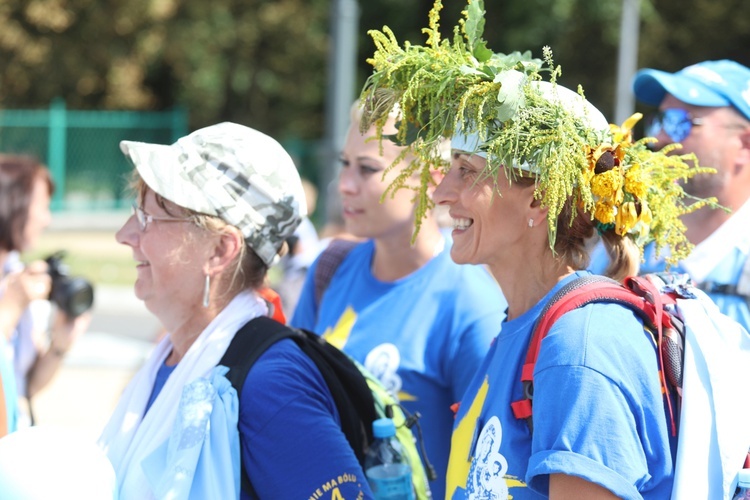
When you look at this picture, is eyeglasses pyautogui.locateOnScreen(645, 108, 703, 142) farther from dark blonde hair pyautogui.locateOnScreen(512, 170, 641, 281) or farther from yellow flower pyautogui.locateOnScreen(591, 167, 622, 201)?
yellow flower pyautogui.locateOnScreen(591, 167, 622, 201)

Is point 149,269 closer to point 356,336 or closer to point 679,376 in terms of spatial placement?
point 356,336

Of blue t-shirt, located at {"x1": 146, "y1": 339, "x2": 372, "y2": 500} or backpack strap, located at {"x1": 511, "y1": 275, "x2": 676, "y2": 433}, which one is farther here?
blue t-shirt, located at {"x1": 146, "y1": 339, "x2": 372, "y2": 500}

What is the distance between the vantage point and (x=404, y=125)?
Result: 2379 mm

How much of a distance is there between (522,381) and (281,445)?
633mm

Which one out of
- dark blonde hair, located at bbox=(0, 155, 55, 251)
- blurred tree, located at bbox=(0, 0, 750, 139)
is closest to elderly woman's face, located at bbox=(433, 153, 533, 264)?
dark blonde hair, located at bbox=(0, 155, 55, 251)

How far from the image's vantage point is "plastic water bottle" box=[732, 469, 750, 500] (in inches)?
75.9

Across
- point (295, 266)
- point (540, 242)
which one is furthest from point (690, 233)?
point (295, 266)

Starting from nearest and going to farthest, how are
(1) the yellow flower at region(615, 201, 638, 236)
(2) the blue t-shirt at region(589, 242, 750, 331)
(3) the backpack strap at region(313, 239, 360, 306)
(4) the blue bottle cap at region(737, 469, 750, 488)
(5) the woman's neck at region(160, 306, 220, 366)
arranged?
(4) the blue bottle cap at region(737, 469, 750, 488) → (1) the yellow flower at region(615, 201, 638, 236) → (5) the woman's neck at region(160, 306, 220, 366) → (2) the blue t-shirt at region(589, 242, 750, 331) → (3) the backpack strap at region(313, 239, 360, 306)

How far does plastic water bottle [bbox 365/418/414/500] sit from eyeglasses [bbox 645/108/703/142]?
1673 mm

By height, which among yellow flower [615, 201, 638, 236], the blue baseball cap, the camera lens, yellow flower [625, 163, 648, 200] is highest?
the blue baseball cap

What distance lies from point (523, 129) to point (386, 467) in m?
1.04

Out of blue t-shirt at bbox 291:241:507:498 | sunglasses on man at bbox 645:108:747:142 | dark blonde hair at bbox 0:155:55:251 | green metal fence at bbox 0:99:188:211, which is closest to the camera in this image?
blue t-shirt at bbox 291:241:507:498

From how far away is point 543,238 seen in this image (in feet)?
7.33

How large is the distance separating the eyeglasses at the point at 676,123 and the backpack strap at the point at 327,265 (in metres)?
1.27
